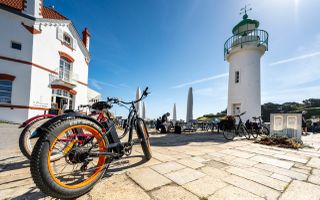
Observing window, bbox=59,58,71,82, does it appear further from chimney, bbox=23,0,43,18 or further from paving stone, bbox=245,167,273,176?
paving stone, bbox=245,167,273,176

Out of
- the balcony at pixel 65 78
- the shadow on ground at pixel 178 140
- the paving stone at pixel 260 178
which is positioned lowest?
the shadow on ground at pixel 178 140

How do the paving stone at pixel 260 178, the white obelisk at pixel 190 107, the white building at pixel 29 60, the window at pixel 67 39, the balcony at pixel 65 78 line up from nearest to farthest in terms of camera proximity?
the paving stone at pixel 260 178
the white building at pixel 29 60
the white obelisk at pixel 190 107
the balcony at pixel 65 78
the window at pixel 67 39

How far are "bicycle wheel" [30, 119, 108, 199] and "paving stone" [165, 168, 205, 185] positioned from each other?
99cm

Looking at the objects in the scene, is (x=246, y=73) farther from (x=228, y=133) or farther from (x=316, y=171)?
(x=316, y=171)

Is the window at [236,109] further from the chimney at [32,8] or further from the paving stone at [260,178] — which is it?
the chimney at [32,8]

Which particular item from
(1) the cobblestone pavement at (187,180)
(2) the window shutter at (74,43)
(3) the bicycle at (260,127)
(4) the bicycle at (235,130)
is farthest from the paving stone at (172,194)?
(2) the window shutter at (74,43)

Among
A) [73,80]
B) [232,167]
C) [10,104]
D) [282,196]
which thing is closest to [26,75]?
[10,104]

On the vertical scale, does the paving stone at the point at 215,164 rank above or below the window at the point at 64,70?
below

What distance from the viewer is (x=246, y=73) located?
1053 centimetres

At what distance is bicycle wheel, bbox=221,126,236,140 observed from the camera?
6.18 metres

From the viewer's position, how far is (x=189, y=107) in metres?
11.1

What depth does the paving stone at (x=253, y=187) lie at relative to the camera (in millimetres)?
1749

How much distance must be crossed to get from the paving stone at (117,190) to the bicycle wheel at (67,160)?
11cm

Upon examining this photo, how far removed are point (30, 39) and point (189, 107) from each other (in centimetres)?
1209
